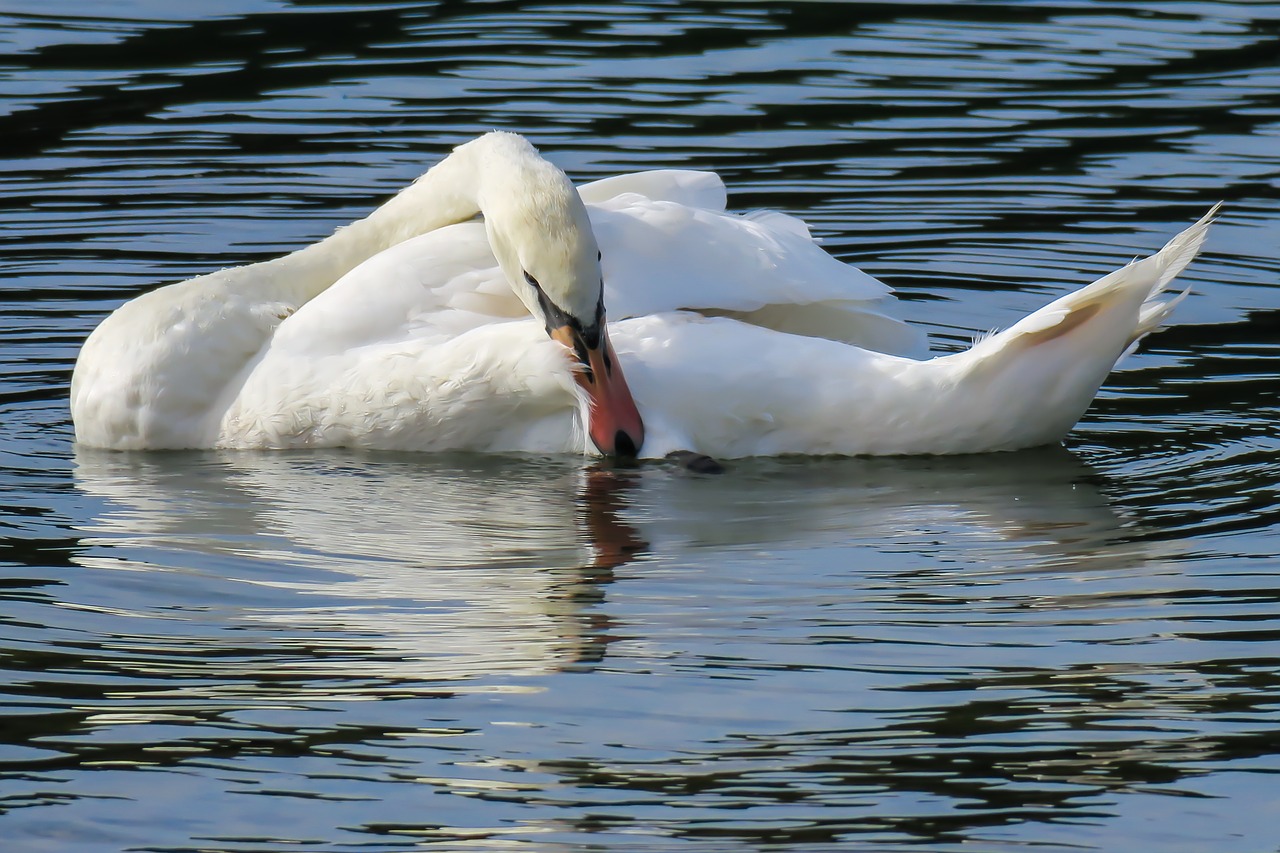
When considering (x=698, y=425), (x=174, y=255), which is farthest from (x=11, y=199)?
(x=698, y=425)

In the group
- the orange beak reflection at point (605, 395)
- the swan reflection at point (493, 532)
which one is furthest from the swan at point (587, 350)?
the swan reflection at point (493, 532)

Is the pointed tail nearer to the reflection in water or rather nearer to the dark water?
the dark water

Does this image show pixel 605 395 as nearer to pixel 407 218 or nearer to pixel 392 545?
pixel 392 545

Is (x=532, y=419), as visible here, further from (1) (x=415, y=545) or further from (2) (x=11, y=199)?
(2) (x=11, y=199)

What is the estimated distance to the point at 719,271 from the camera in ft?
23.8

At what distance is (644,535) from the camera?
6277 mm

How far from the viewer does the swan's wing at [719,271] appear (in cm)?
721

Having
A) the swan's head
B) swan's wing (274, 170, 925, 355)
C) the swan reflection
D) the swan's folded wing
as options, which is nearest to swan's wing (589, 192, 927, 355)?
swan's wing (274, 170, 925, 355)

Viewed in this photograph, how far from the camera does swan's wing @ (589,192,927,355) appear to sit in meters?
7.21

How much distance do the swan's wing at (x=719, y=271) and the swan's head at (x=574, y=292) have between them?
1.25 feet

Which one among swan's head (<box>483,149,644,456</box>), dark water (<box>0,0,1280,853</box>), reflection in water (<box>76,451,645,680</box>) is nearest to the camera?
dark water (<box>0,0,1280,853</box>)

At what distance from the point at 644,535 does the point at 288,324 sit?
174 centimetres

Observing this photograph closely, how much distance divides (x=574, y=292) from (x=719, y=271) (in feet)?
2.27

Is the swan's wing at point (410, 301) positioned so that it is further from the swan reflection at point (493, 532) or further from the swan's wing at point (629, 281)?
the swan reflection at point (493, 532)
